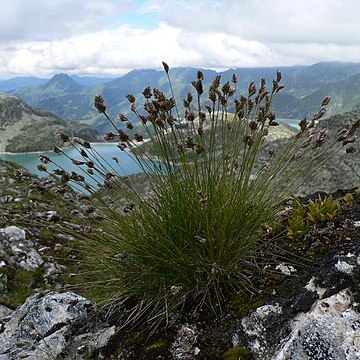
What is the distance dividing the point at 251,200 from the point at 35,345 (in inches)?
107

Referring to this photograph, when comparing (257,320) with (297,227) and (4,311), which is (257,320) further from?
(4,311)

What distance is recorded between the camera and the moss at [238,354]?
3.25 meters

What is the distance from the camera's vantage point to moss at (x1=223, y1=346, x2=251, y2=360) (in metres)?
3.25

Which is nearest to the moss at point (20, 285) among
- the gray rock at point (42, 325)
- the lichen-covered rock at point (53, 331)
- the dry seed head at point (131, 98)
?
the lichen-covered rock at point (53, 331)

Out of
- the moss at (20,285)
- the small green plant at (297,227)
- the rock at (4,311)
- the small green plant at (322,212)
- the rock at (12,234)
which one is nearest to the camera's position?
the small green plant at (297,227)

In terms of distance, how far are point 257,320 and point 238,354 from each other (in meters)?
0.33

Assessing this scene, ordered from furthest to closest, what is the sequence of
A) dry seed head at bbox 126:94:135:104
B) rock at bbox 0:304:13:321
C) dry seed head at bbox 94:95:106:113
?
rock at bbox 0:304:13:321
dry seed head at bbox 126:94:135:104
dry seed head at bbox 94:95:106:113

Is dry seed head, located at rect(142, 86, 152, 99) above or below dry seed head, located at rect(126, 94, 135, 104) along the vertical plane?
above

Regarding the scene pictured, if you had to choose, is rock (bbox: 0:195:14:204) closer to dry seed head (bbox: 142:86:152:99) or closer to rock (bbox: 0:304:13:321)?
rock (bbox: 0:304:13:321)

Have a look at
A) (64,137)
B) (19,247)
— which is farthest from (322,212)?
(19,247)

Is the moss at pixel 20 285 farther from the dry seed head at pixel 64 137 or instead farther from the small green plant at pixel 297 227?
the small green plant at pixel 297 227

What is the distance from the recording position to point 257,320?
3.46m

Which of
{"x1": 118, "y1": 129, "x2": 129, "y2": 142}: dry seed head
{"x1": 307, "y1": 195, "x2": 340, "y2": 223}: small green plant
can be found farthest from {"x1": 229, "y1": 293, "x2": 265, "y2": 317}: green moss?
{"x1": 118, "y1": 129, "x2": 129, "y2": 142}: dry seed head

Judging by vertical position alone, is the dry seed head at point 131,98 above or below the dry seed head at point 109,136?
above
